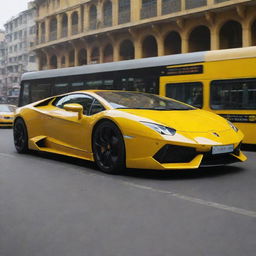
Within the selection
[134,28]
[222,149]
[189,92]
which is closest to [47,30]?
[134,28]

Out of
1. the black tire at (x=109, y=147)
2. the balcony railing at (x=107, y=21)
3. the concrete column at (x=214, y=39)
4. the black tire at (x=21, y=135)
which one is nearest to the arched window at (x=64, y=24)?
the balcony railing at (x=107, y=21)

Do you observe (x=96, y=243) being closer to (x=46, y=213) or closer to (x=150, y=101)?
(x=46, y=213)

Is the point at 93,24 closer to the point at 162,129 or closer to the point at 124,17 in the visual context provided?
the point at 124,17

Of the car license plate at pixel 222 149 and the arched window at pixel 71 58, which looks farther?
the arched window at pixel 71 58

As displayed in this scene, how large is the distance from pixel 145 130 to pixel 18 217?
198cm

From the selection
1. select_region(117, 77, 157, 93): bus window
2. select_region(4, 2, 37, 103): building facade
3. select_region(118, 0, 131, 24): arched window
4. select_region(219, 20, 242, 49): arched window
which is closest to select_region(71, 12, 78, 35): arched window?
select_region(118, 0, 131, 24): arched window

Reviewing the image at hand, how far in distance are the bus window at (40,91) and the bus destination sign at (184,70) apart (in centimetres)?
615

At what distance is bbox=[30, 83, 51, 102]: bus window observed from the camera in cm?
1571

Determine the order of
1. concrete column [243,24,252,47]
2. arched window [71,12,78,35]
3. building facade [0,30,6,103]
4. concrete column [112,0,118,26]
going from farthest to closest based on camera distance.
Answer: building facade [0,30,6,103]
arched window [71,12,78,35]
concrete column [112,0,118,26]
concrete column [243,24,252,47]

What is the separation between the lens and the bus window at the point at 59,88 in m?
14.7

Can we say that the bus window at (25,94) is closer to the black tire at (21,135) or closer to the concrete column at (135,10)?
the black tire at (21,135)

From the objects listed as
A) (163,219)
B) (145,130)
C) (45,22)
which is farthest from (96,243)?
(45,22)

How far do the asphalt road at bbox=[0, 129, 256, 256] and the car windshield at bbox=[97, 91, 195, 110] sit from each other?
0.89m

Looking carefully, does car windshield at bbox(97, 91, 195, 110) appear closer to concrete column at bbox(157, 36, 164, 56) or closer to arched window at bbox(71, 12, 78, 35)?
concrete column at bbox(157, 36, 164, 56)
